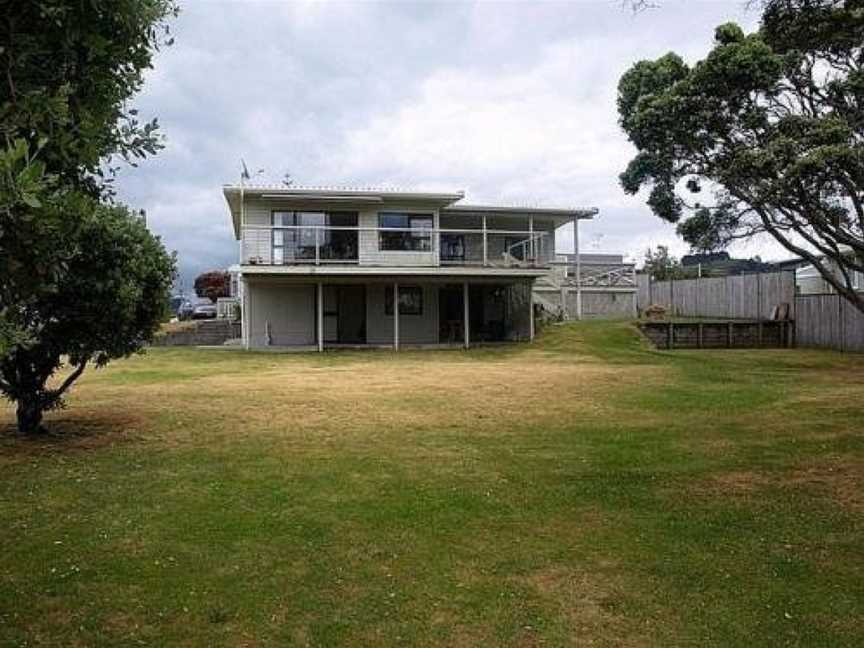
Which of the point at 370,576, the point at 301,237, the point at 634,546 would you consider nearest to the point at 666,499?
the point at 634,546

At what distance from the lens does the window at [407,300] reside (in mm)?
28047

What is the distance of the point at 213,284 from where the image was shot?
50469 millimetres

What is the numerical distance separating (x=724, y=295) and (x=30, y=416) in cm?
2785

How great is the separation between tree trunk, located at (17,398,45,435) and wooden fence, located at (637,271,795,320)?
2473cm

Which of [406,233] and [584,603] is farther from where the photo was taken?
[406,233]

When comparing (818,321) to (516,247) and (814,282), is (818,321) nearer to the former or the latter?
(814,282)

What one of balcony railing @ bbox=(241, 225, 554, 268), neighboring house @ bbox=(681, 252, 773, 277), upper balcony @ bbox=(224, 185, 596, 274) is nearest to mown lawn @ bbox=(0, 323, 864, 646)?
balcony railing @ bbox=(241, 225, 554, 268)

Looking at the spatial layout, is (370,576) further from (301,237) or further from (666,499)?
(301,237)

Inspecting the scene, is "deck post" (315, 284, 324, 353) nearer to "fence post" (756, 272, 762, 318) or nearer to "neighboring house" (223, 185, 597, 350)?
"neighboring house" (223, 185, 597, 350)

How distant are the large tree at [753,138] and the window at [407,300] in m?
10.3

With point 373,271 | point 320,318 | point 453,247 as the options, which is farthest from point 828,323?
point 320,318

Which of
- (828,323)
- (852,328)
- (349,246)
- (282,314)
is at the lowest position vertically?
(852,328)

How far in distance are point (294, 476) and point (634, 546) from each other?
3452mm

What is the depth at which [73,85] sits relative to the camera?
3475 mm
